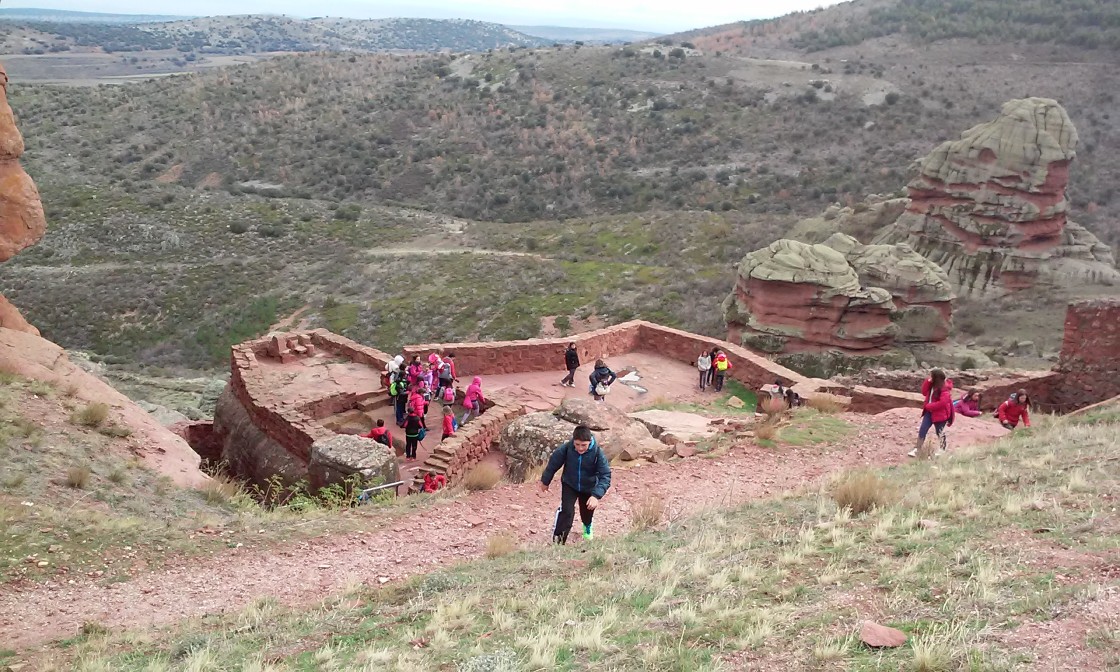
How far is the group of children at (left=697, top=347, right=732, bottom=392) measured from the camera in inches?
603

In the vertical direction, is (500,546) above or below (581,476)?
below

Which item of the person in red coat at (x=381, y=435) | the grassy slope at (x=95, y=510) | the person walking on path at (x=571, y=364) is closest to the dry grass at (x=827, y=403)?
the person walking on path at (x=571, y=364)

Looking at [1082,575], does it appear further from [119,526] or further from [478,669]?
[119,526]

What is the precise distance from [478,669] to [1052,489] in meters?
5.11

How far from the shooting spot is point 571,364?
1496cm

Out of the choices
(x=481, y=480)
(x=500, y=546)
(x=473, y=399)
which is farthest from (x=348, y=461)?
(x=500, y=546)

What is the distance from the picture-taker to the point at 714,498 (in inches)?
362

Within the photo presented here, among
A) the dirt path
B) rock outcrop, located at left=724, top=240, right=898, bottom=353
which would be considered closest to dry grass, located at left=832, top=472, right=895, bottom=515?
the dirt path

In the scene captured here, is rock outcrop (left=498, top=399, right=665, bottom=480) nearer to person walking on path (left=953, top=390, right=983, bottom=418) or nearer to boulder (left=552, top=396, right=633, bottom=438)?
boulder (left=552, top=396, right=633, bottom=438)

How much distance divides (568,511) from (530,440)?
10.6 feet

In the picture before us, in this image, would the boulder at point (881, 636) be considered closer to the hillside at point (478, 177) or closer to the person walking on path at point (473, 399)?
the person walking on path at point (473, 399)

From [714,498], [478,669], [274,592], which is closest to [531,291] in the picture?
[714,498]

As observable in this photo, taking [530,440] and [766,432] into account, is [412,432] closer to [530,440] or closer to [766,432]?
[530,440]

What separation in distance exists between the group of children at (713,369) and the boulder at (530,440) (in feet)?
16.4
